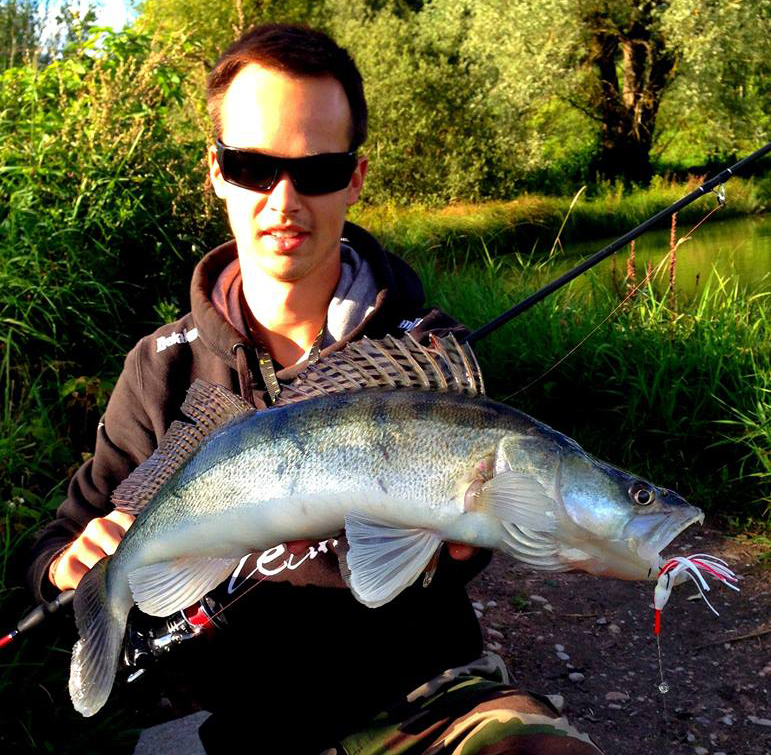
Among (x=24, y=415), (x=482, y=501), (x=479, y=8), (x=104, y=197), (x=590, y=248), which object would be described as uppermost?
(x=479, y=8)

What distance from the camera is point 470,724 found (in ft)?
6.69

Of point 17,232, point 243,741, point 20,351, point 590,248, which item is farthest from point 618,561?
point 590,248

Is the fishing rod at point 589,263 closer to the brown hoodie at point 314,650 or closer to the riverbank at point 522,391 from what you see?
the riverbank at point 522,391

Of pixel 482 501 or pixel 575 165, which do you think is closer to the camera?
pixel 482 501

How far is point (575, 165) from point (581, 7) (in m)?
3.22

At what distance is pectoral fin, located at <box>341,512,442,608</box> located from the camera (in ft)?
6.11

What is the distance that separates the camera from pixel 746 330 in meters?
5.59

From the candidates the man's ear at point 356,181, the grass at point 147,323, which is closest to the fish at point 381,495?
the man's ear at point 356,181

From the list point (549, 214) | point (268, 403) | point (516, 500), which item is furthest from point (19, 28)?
point (549, 214)

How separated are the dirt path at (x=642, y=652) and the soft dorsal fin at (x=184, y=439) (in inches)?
79.7

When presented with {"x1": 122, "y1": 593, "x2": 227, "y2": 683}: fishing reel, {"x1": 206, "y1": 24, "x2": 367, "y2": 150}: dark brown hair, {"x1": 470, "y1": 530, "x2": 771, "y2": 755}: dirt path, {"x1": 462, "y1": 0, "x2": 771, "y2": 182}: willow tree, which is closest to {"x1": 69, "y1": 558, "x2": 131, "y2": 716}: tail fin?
{"x1": 122, "y1": 593, "x2": 227, "y2": 683}: fishing reel

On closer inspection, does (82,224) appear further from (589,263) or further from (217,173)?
(589,263)

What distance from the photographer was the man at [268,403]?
2.21 meters

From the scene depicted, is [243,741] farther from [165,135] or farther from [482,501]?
[165,135]
